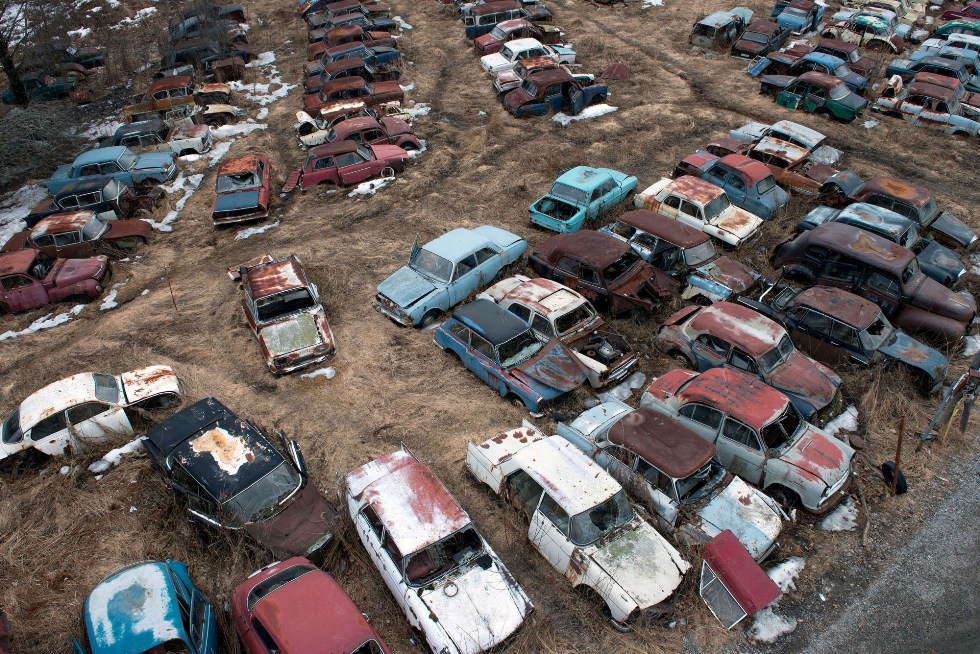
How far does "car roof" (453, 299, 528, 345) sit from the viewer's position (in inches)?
454

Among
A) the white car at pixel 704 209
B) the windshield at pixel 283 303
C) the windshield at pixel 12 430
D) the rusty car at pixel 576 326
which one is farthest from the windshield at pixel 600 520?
the windshield at pixel 12 430

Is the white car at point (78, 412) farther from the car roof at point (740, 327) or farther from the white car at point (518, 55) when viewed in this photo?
the white car at point (518, 55)

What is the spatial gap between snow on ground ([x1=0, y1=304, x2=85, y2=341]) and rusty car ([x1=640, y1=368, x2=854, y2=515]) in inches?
522

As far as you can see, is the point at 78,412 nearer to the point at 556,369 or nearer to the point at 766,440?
the point at 556,369

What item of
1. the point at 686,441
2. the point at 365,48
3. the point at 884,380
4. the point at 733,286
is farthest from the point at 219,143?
the point at 884,380

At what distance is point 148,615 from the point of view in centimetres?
728

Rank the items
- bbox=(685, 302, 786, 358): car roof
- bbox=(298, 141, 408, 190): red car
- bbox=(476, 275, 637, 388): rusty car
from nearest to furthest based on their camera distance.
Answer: bbox=(685, 302, 786, 358): car roof < bbox=(476, 275, 637, 388): rusty car < bbox=(298, 141, 408, 190): red car

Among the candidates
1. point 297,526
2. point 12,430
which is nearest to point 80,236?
point 12,430

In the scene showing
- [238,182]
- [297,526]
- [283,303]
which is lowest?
[238,182]

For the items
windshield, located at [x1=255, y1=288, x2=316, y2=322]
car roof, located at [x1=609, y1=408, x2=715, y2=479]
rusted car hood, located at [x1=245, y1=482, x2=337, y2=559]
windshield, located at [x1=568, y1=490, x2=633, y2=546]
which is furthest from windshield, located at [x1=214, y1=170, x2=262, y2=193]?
windshield, located at [x1=568, y1=490, x2=633, y2=546]

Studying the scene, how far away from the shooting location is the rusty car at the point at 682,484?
8.77 meters

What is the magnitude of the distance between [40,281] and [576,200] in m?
13.0

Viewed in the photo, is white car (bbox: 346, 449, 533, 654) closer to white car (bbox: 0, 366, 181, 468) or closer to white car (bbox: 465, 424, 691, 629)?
white car (bbox: 465, 424, 691, 629)

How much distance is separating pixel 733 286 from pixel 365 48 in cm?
1856
